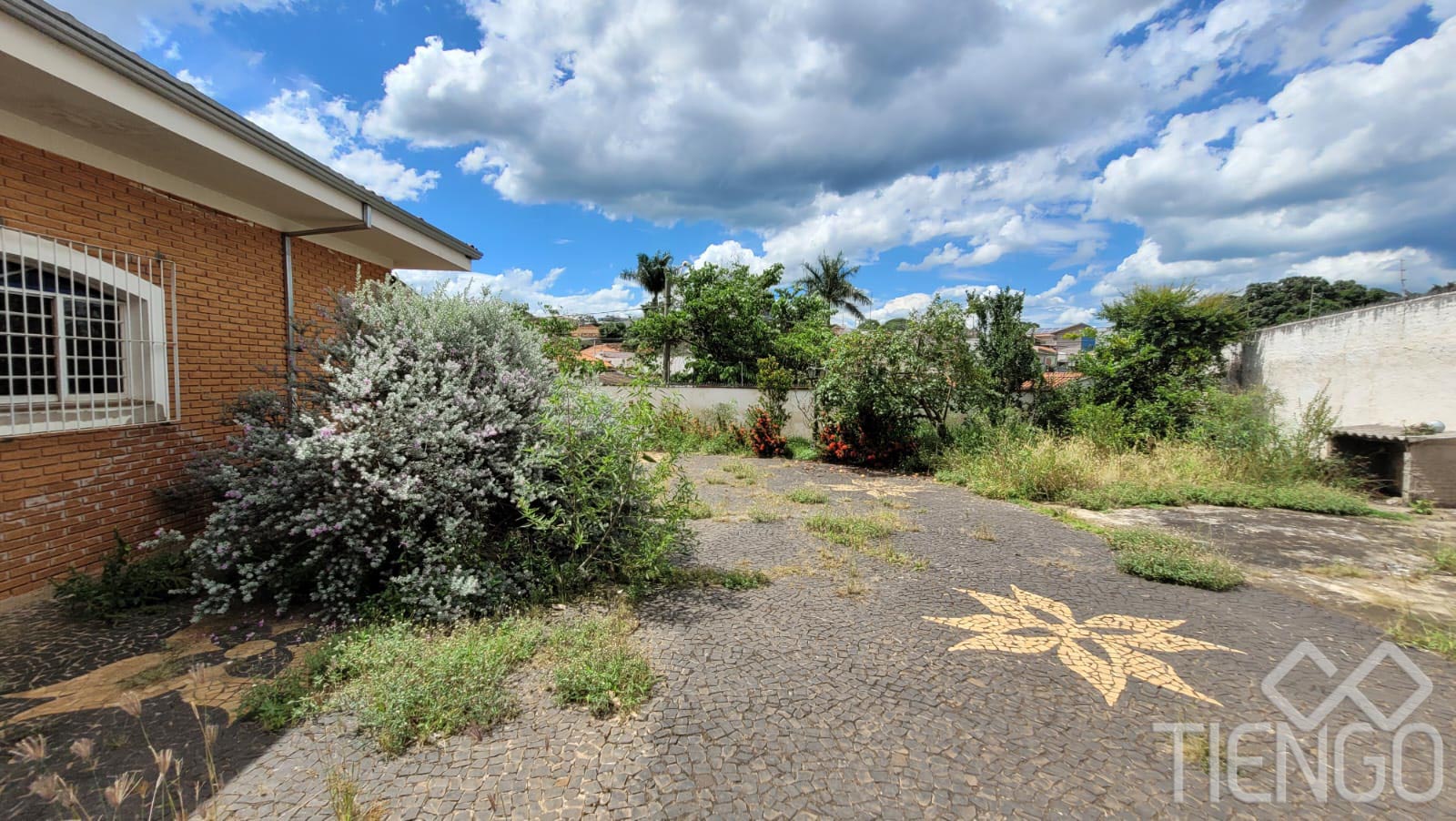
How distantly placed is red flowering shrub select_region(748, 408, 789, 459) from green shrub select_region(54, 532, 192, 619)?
31.1ft

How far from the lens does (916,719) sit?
254cm

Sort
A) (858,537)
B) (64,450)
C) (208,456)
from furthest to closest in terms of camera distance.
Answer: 1. (858,537)
2. (208,456)
3. (64,450)

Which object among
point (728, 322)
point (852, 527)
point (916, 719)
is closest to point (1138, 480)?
point (852, 527)

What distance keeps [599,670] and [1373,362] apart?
12.0 m

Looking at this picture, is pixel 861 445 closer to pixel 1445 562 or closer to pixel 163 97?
pixel 1445 562

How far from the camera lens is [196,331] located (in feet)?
15.1

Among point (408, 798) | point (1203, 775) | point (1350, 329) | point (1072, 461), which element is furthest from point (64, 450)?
point (1350, 329)

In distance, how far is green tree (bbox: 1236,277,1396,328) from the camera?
3622 cm

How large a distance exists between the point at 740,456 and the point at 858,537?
6.55 m

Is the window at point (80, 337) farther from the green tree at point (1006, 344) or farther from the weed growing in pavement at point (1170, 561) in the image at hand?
the green tree at point (1006, 344)

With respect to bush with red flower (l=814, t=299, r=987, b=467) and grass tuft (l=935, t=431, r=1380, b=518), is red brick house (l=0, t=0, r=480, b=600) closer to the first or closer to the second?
bush with red flower (l=814, t=299, r=987, b=467)

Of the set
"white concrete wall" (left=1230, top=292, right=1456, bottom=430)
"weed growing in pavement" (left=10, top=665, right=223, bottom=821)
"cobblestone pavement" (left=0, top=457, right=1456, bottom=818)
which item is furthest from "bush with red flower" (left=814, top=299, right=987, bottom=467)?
"weed growing in pavement" (left=10, top=665, right=223, bottom=821)

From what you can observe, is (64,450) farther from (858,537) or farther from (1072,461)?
(1072,461)

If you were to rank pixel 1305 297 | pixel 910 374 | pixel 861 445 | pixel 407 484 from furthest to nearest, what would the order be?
1. pixel 1305 297
2. pixel 861 445
3. pixel 910 374
4. pixel 407 484
